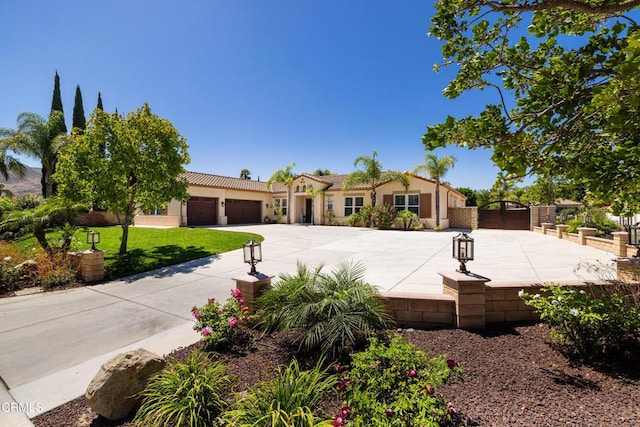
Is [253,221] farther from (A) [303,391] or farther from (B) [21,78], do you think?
(A) [303,391]

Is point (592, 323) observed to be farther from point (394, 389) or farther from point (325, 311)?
point (325, 311)

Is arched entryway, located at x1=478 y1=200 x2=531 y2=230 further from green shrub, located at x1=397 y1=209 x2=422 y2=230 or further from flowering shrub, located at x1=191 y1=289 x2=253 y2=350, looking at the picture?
flowering shrub, located at x1=191 y1=289 x2=253 y2=350

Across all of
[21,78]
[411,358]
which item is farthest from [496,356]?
[21,78]

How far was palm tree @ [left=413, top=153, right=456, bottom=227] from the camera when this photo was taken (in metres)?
19.7

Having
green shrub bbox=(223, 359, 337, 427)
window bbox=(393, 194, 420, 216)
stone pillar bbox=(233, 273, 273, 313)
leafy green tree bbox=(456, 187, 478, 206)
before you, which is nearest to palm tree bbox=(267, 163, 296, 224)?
window bbox=(393, 194, 420, 216)

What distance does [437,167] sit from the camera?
1977 centimetres

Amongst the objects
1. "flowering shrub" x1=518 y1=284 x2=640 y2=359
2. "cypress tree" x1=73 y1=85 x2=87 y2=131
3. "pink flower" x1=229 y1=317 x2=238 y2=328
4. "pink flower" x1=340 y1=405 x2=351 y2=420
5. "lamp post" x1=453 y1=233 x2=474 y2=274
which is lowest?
"pink flower" x1=340 y1=405 x2=351 y2=420

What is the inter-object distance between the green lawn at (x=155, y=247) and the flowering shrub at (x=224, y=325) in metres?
5.84

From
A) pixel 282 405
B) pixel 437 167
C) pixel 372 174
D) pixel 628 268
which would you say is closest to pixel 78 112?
pixel 372 174

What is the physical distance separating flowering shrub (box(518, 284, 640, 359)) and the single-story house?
59.8ft

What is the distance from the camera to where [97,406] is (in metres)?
2.44

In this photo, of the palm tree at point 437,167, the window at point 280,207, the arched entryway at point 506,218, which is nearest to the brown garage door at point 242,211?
the window at point 280,207

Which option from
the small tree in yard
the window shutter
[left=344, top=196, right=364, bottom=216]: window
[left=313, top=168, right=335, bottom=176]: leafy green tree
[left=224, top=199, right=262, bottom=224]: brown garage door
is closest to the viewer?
the small tree in yard

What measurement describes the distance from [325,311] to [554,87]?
10.7 feet
